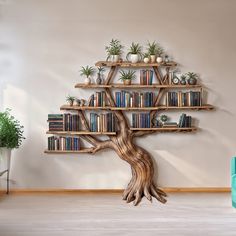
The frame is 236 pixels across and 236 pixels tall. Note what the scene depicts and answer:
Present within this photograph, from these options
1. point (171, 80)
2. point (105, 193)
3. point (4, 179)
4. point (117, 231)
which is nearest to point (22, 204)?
point (4, 179)

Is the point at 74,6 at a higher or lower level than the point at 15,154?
higher

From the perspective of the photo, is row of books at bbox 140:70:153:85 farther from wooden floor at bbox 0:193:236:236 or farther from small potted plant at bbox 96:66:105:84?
wooden floor at bbox 0:193:236:236

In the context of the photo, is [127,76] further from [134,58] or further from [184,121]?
[184,121]

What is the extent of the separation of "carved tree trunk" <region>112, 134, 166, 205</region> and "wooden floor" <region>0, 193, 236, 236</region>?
0.18 meters

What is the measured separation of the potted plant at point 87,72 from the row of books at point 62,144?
2.79 feet

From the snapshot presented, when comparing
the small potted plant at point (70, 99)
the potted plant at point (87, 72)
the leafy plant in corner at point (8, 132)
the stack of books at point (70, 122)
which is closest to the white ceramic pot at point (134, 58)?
the potted plant at point (87, 72)

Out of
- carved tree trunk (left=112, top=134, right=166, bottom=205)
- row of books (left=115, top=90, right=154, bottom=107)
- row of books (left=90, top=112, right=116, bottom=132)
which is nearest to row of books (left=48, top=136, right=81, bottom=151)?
row of books (left=90, top=112, right=116, bottom=132)

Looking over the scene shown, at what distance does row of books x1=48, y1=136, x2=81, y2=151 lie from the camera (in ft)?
17.5

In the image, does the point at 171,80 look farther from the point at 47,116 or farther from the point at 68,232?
the point at 68,232

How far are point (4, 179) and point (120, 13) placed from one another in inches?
113

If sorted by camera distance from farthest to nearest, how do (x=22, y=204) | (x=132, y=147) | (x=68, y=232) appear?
(x=132, y=147) → (x=22, y=204) → (x=68, y=232)

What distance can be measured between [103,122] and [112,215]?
1394 mm

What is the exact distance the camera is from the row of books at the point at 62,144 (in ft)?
17.5

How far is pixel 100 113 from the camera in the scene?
5.43m
